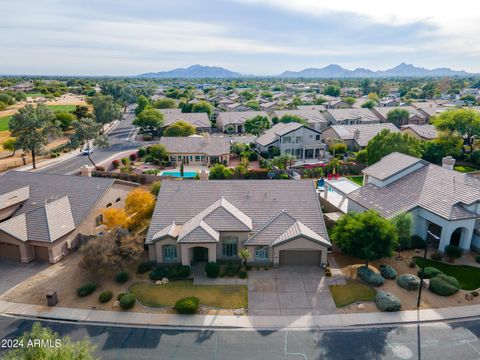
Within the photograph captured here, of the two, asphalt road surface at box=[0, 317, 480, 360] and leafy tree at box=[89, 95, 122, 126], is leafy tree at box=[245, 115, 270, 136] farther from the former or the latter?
asphalt road surface at box=[0, 317, 480, 360]

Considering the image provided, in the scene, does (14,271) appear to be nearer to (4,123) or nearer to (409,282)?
(409,282)

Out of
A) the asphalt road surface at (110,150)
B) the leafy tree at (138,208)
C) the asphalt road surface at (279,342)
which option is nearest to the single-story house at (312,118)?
the asphalt road surface at (110,150)

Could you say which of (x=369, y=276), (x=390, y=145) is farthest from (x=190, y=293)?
(x=390, y=145)

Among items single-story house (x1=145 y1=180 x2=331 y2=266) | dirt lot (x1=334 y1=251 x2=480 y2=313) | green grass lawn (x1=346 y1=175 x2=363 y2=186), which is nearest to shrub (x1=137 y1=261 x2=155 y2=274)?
single-story house (x1=145 y1=180 x2=331 y2=266)

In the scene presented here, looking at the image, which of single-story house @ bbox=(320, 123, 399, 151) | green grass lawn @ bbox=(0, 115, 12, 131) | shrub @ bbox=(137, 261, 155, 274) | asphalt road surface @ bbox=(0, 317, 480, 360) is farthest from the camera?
green grass lawn @ bbox=(0, 115, 12, 131)

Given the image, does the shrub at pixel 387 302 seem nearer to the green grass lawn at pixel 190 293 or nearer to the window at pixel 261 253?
the window at pixel 261 253

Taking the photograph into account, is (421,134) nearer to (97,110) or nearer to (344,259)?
(344,259)
